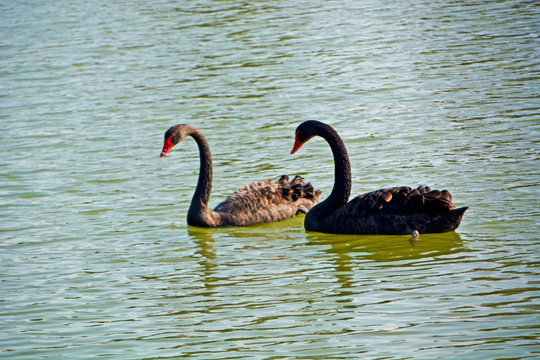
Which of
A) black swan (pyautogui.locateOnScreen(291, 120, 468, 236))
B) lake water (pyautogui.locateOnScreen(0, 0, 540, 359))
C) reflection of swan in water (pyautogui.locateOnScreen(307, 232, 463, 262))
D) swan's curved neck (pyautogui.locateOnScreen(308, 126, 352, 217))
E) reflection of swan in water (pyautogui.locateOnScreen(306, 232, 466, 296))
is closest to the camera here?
lake water (pyautogui.locateOnScreen(0, 0, 540, 359))

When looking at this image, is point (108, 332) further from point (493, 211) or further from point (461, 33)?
point (461, 33)

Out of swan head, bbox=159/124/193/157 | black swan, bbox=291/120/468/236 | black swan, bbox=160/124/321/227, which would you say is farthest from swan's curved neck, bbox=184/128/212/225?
black swan, bbox=291/120/468/236

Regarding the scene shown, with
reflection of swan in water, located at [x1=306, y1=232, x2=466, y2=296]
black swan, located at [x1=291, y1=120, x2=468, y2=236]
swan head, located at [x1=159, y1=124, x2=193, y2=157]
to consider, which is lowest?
reflection of swan in water, located at [x1=306, y1=232, x2=466, y2=296]

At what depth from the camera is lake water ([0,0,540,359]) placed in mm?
6082

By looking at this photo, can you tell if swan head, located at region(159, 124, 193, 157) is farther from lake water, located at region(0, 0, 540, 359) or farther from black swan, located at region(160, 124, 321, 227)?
lake water, located at region(0, 0, 540, 359)

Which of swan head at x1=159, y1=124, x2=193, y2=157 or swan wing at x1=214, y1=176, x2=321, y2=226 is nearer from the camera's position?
swan wing at x1=214, y1=176, x2=321, y2=226

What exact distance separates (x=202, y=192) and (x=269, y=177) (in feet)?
5.01

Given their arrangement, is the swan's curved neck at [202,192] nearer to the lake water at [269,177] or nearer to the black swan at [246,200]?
the black swan at [246,200]

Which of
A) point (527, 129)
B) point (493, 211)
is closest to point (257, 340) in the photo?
point (493, 211)

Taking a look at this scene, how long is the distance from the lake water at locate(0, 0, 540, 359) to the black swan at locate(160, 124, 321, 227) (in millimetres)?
159

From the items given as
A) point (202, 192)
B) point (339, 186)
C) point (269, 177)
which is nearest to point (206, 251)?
point (202, 192)

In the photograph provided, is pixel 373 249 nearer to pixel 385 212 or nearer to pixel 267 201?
pixel 385 212

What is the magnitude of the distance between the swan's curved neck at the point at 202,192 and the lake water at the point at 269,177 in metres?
0.17

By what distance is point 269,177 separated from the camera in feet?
35.3
